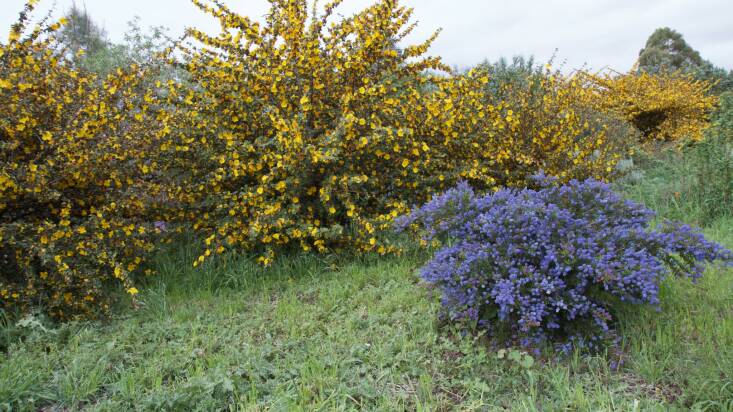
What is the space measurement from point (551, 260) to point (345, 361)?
1.03 metres

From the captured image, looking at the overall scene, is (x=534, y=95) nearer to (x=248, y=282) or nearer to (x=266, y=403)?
(x=248, y=282)

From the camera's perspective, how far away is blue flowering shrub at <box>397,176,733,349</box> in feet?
7.32

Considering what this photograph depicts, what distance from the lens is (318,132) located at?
13.3ft

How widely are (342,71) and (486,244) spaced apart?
1977 mm

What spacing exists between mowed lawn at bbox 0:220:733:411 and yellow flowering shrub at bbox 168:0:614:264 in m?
0.71

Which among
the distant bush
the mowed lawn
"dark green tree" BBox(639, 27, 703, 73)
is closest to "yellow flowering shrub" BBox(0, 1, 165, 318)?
the mowed lawn

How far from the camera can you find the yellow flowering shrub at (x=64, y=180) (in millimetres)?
3064

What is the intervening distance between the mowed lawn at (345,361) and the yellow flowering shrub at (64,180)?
0.29 meters

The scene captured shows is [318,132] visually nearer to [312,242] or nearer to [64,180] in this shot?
[312,242]

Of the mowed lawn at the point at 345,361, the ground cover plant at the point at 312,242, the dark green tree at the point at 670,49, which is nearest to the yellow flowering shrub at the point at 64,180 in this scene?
the ground cover plant at the point at 312,242

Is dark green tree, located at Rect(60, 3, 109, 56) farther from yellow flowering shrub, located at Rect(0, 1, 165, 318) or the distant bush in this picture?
the distant bush

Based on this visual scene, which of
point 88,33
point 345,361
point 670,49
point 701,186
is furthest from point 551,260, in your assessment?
point 670,49

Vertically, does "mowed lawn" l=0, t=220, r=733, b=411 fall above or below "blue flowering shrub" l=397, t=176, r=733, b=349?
below

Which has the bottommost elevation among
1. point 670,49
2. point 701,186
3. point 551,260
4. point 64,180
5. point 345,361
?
point 345,361
